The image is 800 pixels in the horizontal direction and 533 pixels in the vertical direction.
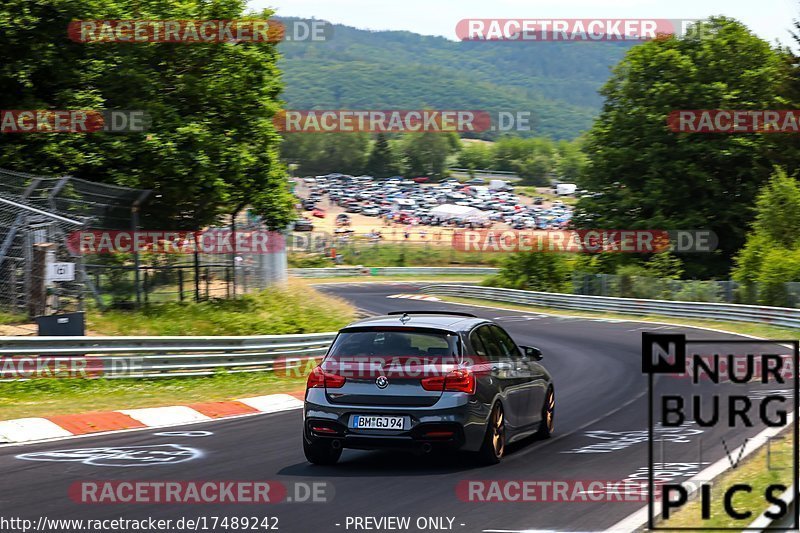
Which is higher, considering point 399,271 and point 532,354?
point 532,354

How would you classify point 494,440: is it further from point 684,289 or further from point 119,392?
point 684,289

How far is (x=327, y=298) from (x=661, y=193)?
25409 mm

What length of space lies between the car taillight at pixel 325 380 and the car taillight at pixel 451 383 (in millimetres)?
812

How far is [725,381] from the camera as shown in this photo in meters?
18.6

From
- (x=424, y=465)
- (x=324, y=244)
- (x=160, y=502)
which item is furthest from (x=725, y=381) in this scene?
(x=324, y=244)

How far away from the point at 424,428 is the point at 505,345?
2.05 m

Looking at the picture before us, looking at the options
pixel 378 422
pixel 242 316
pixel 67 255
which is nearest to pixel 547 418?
pixel 378 422

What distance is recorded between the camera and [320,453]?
10031mm

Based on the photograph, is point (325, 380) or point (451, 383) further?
point (325, 380)

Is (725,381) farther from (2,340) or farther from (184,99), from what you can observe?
(184,99)

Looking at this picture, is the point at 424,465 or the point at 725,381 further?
the point at 725,381

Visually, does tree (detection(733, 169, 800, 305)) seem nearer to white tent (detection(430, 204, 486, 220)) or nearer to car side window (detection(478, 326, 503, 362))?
car side window (detection(478, 326, 503, 362))

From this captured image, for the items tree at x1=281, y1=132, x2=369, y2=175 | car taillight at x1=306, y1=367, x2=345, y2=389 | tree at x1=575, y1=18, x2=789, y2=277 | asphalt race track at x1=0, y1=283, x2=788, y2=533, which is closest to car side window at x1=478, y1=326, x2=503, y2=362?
asphalt race track at x1=0, y1=283, x2=788, y2=533

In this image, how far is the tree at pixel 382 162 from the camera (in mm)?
179525
